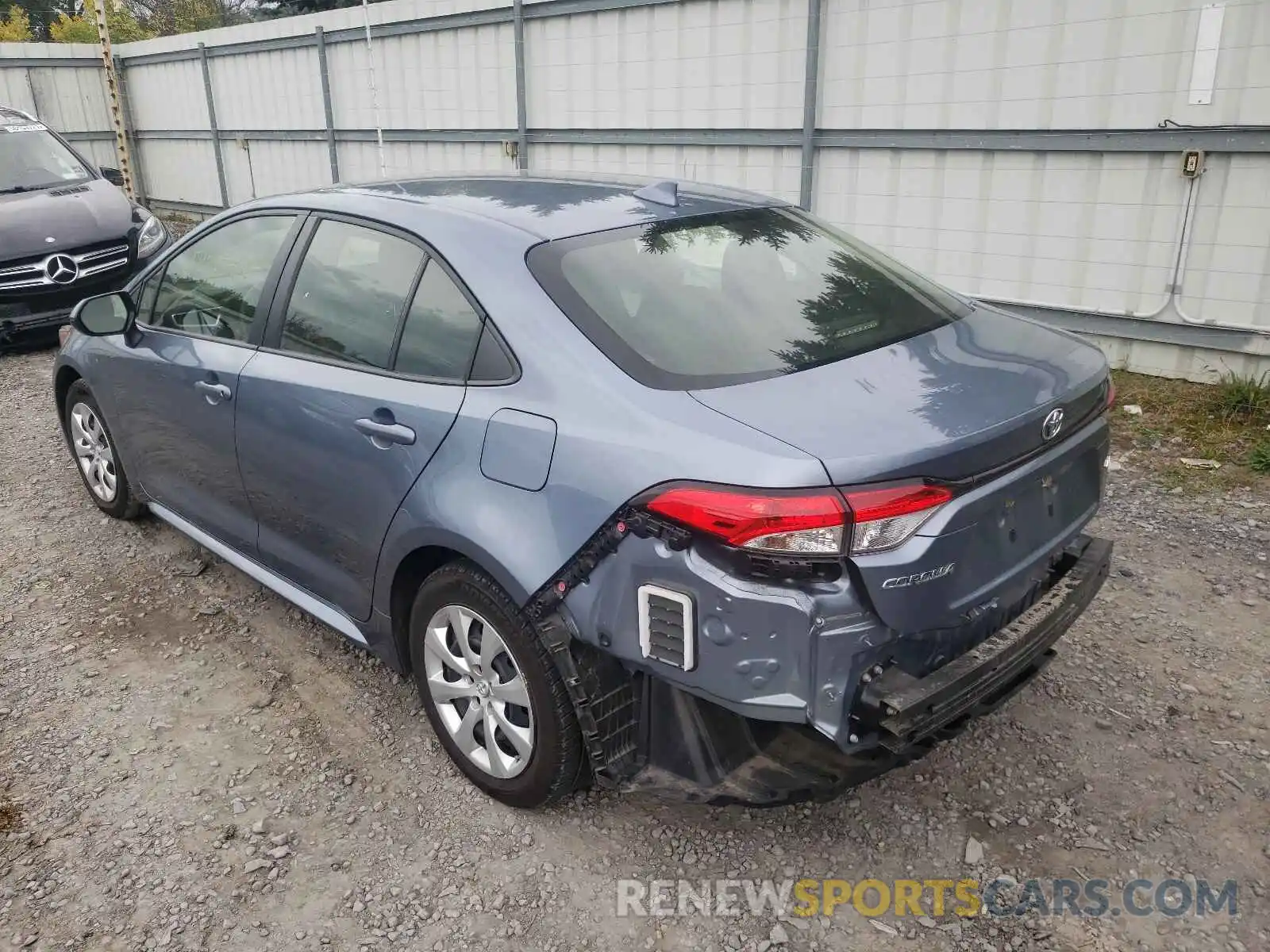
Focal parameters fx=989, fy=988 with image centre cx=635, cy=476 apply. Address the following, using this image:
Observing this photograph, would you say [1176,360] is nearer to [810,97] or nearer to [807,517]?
[810,97]

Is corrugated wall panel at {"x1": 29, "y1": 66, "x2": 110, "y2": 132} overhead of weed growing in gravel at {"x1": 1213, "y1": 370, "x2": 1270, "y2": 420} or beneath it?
overhead

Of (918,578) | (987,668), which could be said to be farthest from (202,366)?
(987,668)

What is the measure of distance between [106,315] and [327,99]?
28.8 feet

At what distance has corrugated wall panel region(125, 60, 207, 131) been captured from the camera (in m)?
14.5

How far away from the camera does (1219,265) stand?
225 inches

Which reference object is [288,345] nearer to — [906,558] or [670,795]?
[670,795]

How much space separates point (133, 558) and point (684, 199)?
3.00 metres

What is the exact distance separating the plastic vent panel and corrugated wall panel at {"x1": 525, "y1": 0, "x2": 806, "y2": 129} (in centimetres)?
603

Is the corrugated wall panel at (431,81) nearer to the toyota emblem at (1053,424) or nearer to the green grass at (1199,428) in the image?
the green grass at (1199,428)

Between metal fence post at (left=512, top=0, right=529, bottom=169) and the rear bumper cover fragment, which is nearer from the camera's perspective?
the rear bumper cover fragment

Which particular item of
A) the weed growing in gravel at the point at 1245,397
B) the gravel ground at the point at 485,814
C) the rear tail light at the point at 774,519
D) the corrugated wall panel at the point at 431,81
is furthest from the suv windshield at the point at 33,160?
the weed growing in gravel at the point at 1245,397

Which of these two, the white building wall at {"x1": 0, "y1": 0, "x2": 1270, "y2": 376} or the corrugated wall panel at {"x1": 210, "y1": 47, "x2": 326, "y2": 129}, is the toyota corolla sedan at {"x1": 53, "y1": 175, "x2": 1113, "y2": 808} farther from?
the corrugated wall panel at {"x1": 210, "y1": 47, "x2": 326, "y2": 129}

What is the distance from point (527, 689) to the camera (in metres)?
2.56

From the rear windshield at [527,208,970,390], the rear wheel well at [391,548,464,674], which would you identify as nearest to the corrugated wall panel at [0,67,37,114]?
the rear wheel well at [391,548,464,674]
